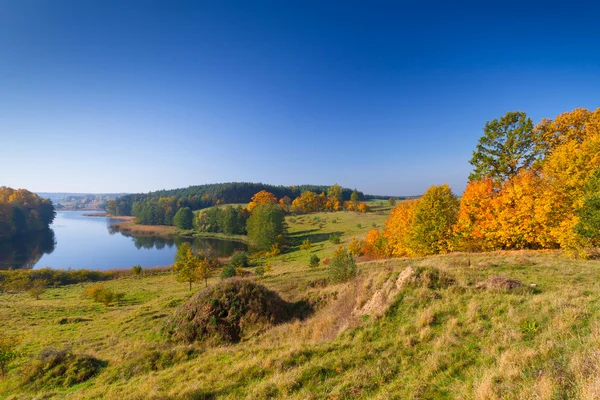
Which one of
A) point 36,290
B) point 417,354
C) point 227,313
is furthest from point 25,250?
point 417,354

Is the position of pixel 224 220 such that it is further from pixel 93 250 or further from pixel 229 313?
pixel 229 313

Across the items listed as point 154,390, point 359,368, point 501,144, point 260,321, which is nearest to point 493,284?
point 359,368

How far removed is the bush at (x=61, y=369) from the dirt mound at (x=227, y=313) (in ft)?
14.4

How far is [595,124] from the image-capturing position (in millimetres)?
24250

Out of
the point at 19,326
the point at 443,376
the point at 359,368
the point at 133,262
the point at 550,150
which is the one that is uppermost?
the point at 550,150

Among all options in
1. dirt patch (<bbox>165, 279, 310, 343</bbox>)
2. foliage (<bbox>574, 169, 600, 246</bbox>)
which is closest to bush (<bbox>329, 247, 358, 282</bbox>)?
dirt patch (<bbox>165, 279, 310, 343</bbox>)

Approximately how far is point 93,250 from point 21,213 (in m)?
55.7

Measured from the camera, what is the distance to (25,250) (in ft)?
267

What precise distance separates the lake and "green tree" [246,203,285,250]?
10259 mm

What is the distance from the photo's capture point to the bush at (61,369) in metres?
12.4

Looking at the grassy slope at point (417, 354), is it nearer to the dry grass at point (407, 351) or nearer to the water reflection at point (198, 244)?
the dry grass at point (407, 351)

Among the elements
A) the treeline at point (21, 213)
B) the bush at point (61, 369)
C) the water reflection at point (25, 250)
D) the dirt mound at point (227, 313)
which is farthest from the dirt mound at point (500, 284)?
A: the treeline at point (21, 213)

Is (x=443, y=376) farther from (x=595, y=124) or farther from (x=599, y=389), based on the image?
(x=595, y=124)

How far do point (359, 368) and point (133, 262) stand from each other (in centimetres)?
8149
